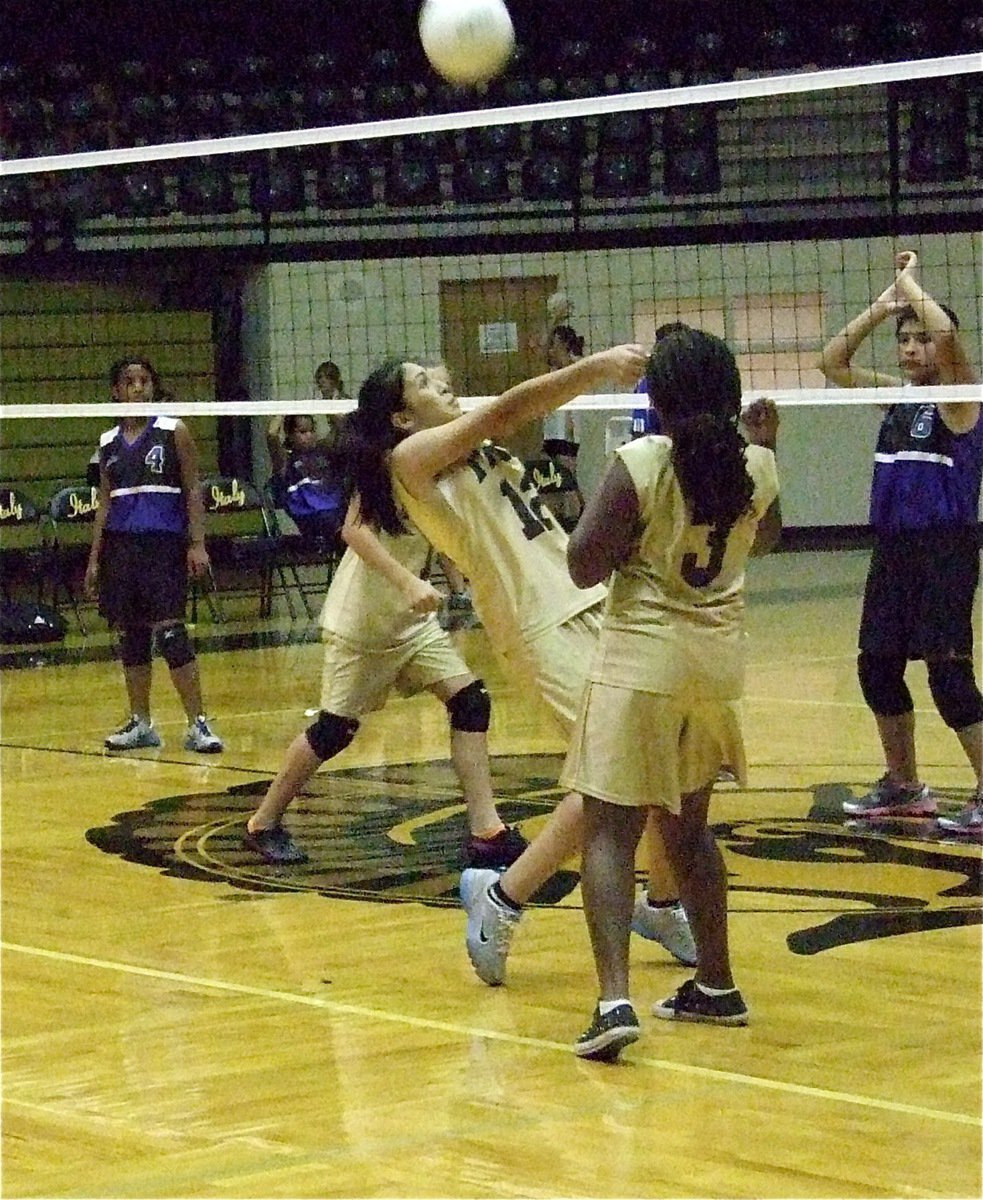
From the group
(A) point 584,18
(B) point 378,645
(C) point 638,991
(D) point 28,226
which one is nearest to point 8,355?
(D) point 28,226

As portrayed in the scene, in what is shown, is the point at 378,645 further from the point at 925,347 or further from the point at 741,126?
the point at 741,126

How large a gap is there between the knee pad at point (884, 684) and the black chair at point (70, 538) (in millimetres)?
8521

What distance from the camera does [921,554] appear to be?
7457 mm

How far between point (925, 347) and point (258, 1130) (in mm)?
3960

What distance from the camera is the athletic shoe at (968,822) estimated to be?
7215mm

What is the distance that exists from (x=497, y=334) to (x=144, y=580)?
35.0 ft

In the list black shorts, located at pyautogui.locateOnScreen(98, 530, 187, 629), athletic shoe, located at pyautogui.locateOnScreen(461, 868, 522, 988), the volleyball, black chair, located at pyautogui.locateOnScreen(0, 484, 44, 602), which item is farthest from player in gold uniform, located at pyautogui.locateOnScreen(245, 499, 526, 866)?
black chair, located at pyautogui.locateOnScreen(0, 484, 44, 602)

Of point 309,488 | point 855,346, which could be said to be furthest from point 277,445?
point 855,346

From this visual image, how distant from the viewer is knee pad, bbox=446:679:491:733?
695 cm

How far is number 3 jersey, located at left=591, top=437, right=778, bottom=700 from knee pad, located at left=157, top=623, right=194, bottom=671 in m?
5.36

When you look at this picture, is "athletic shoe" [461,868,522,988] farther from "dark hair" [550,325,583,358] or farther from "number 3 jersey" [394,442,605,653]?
"dark hair" [550,325,583,358]

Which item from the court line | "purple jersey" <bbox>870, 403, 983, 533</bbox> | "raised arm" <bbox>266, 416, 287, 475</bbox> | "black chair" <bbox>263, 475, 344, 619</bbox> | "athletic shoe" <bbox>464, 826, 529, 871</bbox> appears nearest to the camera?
the court line

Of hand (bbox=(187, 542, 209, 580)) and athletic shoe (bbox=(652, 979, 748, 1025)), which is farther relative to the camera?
hand (bbox=(187, 542, 209, 580))

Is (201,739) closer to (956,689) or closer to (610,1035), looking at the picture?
(956,689)
